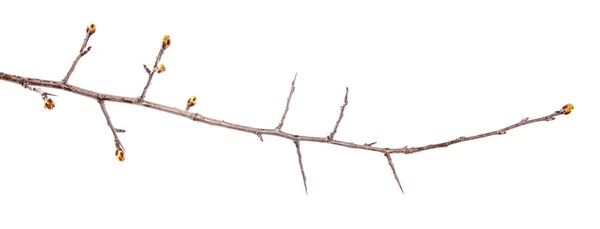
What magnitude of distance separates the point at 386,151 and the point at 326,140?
0.18 meters

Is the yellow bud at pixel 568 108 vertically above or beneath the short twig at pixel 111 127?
beneath

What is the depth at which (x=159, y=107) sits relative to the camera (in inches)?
61.9

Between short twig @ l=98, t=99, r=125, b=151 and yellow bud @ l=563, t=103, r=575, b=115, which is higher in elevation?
short twig @ l=98, t=99, r=125, b=151

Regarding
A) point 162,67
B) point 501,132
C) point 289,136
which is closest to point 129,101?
point 162,67

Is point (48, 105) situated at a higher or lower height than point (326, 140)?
higher

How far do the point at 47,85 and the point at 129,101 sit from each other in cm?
23

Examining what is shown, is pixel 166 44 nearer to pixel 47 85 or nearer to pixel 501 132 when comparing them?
pixel 47 85

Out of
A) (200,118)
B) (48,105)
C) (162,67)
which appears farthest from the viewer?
(200,118)

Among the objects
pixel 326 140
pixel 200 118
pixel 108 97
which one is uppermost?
pixel 108 97

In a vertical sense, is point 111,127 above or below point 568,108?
above

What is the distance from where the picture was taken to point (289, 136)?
1.61 m

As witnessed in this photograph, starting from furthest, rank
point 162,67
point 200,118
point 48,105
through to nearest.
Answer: point 200,118 < point 162,67 < point 48,105

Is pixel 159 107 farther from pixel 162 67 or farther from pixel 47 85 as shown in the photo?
pixel 47 85

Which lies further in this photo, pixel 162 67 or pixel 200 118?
pixel 200 118
